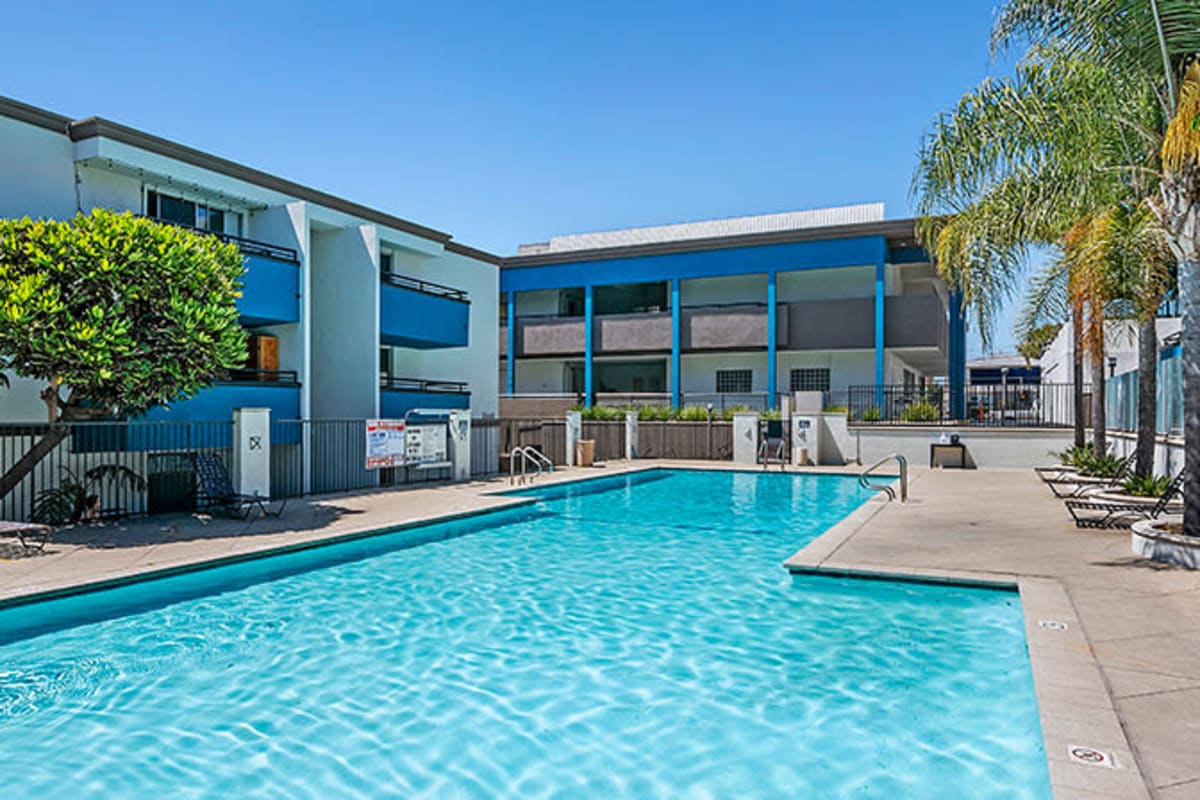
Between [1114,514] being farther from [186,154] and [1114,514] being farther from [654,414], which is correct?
[186,154]

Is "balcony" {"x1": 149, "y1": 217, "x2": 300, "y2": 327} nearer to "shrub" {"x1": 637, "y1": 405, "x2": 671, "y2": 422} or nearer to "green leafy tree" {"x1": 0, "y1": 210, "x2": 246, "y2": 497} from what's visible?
"green leafy tree" {"x1": 0, "y1": 210, "x2": 246, "y2": 497}

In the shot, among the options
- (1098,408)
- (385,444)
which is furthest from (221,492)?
(1098,408)

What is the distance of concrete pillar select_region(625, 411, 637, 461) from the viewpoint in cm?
2616

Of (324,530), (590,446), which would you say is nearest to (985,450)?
(590,446)

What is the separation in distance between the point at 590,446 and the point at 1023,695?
18.5 meters

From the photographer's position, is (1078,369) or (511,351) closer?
(1078,369)

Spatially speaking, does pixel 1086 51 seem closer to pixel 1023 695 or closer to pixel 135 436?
pixel 1023 695

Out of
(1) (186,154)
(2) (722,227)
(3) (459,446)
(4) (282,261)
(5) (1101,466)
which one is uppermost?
(2) (722,227)

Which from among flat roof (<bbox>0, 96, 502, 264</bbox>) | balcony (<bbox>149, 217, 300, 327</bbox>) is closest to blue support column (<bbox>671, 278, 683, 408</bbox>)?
flat roof (<bbox>0, 96, 502, 264</bbox>)

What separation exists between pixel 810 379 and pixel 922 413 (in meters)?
6.30

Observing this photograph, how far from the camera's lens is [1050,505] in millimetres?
13250

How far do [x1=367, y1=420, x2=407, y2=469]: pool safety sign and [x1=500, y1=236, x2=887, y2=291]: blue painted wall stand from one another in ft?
53.0

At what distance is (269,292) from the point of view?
15688 mm

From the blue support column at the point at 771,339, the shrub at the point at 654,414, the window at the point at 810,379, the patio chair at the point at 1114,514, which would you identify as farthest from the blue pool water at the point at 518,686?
the window at the point at 810,379
